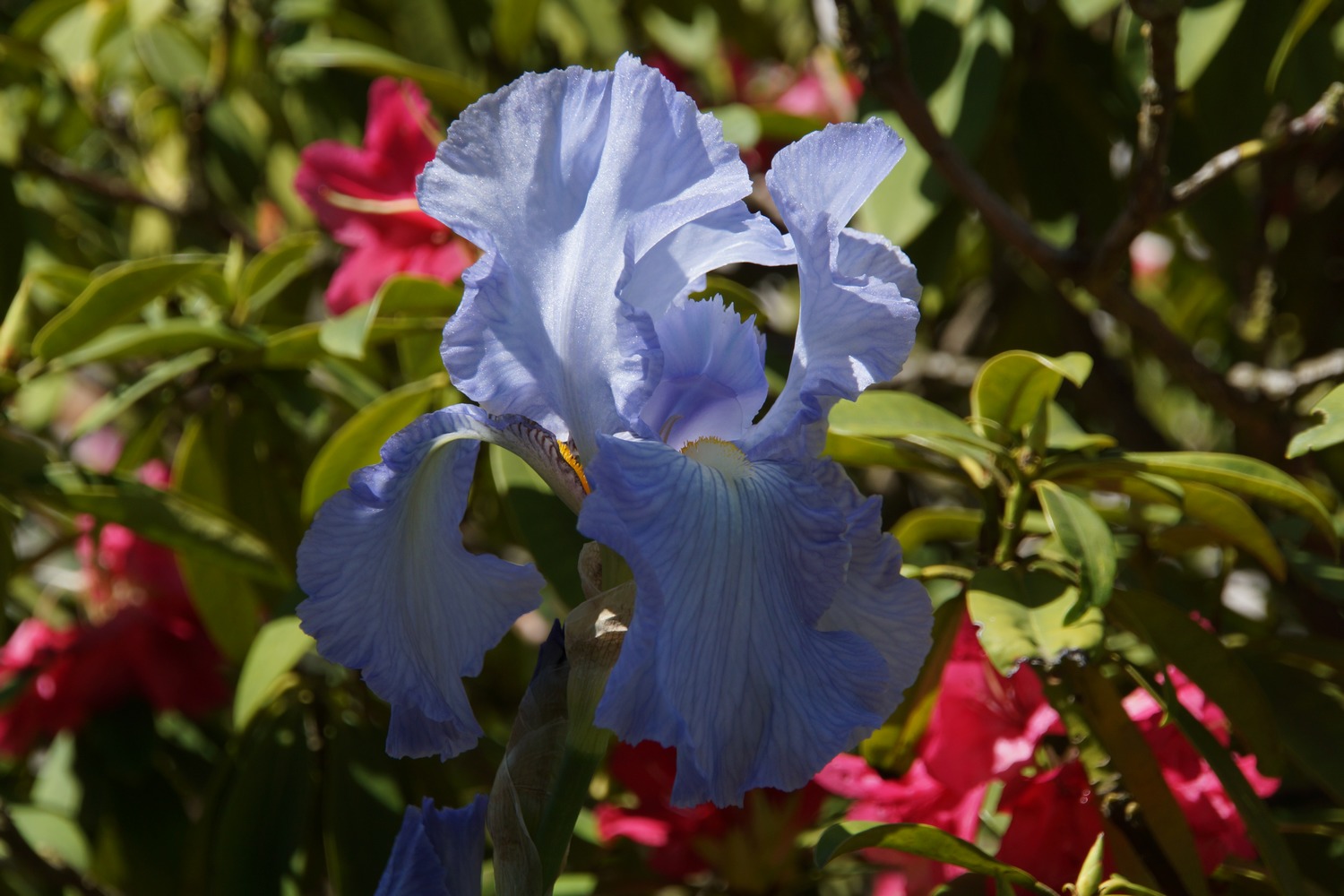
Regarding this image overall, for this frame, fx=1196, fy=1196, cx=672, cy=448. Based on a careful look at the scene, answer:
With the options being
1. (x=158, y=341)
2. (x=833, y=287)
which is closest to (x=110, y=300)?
(x=158, y=341)

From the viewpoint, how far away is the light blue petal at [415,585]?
1.91 ft

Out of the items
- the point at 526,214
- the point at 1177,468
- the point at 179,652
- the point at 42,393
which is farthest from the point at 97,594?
the point at 1177,468

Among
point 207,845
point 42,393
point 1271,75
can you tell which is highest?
point 1271,75

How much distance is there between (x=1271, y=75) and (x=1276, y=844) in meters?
0.64

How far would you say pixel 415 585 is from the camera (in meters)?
0.60

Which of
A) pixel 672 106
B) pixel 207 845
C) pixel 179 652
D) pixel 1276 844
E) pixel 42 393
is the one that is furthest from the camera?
pixel 42 393

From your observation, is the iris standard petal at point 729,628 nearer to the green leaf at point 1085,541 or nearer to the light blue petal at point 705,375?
the light blue petal at point 705,375

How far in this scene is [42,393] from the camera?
1517mm

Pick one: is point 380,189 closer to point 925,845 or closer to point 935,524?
point 935,524

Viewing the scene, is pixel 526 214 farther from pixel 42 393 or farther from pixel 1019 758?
pixel 42 393

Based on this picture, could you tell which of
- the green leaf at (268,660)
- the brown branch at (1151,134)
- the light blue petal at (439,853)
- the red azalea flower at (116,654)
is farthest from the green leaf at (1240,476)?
the red azalea flower at (116,654)

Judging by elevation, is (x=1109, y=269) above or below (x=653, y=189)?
below

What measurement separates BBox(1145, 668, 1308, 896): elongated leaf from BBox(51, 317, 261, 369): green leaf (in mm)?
768

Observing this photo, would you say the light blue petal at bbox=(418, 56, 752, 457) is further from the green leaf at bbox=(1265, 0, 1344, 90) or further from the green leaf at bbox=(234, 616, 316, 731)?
the green leaf at bbox=(1265, 0, 1344, 90)
